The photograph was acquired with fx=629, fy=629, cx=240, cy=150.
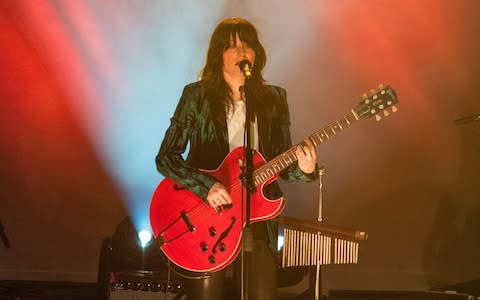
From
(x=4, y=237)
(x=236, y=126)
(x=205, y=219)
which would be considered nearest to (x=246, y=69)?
(x=236, y=126)

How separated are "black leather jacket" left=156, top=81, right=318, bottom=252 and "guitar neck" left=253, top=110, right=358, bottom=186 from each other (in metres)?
0.10

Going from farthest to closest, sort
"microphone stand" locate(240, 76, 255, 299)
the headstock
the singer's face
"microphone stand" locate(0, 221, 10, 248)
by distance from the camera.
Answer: "microphone stand" locate(0, 221, 10, 248) → the singer's face → the headstock → "microphone stand" locate(240, 76, 255, 299)

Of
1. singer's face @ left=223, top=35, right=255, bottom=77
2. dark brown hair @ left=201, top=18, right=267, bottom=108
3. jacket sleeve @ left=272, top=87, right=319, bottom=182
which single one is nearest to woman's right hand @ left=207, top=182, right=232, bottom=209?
jacket sleeve @ left=272, top=87, right=319, bottom=182

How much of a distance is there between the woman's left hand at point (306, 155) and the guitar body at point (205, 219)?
16 cm

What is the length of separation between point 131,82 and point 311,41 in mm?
1548

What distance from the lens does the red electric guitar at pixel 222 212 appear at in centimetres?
302

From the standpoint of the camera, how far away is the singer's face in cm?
332

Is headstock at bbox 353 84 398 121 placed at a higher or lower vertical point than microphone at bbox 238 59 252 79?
lower

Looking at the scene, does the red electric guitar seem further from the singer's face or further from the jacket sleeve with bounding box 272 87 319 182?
the singer's face

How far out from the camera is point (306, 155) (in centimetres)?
303

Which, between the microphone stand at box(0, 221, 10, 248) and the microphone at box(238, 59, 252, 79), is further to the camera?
the microphone stand at box(0, 221, 10, 248)

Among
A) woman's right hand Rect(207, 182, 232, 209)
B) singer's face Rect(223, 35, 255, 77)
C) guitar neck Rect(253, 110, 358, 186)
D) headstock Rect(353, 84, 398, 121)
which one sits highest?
singer's face Rect(223, 35, 255, 77)

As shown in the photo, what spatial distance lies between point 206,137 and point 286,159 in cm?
46

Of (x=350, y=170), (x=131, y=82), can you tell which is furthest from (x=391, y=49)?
(x=131, y=82)
